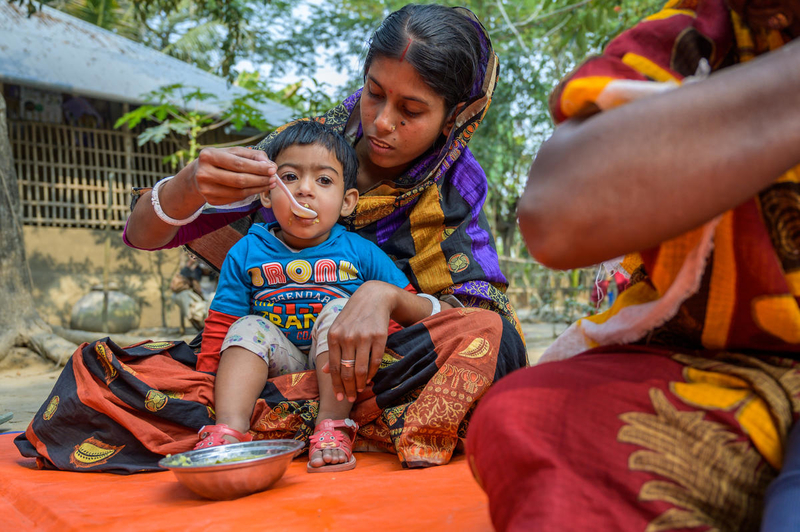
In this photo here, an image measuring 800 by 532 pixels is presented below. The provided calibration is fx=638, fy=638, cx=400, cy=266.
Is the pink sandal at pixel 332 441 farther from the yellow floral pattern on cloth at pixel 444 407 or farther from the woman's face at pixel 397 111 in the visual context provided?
the woman's face at pixel 397 111

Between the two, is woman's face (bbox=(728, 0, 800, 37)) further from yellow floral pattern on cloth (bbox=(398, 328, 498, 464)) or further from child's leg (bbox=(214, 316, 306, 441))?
child's leg (bbox=(214, 316, 306, 441))

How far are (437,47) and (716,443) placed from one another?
6.10 ft

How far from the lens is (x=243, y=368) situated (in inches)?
83.1

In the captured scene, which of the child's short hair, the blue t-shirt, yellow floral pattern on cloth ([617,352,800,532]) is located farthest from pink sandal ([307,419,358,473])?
yellow floral pattern on cloth ([617,352,800,532])

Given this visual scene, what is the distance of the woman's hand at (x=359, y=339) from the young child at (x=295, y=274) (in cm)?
20

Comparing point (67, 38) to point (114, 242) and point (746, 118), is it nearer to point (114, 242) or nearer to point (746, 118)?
point (114, 242)

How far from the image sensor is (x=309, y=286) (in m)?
2.37

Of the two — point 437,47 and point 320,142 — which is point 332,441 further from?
point 437,47

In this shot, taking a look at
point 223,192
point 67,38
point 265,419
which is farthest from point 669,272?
point 67,38

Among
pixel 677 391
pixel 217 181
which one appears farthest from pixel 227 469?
pixel 677 391

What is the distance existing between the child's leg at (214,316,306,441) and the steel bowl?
0.94ft

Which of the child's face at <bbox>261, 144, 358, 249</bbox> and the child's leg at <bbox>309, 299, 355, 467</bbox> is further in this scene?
the child's face at <bbox>261, 144, 358, 249</bbox>

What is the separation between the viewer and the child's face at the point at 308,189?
237cm

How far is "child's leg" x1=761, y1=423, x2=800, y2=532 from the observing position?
72 centimetres
